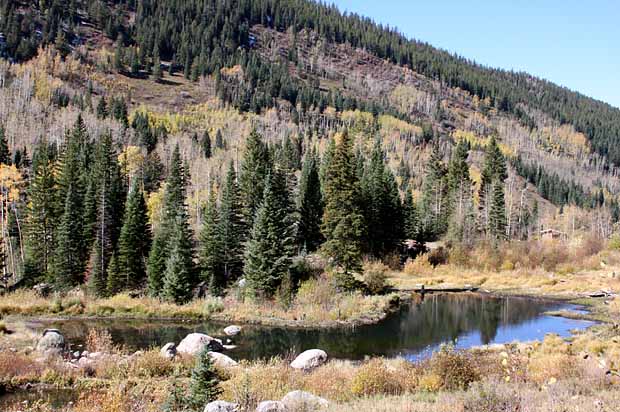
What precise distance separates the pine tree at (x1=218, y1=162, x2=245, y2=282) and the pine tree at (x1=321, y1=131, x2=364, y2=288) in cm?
838

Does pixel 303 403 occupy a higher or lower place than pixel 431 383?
lower

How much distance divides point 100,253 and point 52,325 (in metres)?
12.6

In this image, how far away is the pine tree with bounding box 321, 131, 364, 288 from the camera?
4506 cm

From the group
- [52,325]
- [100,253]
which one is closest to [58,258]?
[100,253]

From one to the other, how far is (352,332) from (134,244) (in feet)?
81.5

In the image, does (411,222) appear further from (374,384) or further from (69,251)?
(374,384)

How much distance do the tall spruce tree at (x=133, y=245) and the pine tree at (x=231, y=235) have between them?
8.09 m

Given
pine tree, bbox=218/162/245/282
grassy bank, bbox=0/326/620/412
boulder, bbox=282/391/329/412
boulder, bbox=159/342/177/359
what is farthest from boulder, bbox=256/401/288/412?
pine tree, bbox=218/162/245/282

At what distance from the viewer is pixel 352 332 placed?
35344mm

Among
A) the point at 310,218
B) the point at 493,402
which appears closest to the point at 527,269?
the point at 310,218

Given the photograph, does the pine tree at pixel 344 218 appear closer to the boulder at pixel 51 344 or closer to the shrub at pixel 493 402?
the boulder at pixel 51 344

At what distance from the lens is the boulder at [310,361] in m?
23.9

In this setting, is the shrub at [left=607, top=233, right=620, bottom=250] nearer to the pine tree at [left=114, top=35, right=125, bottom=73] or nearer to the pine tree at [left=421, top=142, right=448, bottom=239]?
the pine tree at [left=421, top=142, right=448, bottom=239]

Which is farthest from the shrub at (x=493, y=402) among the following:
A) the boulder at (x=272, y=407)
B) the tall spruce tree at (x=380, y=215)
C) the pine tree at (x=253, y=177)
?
the tall spruce tree at (x=380, y=215)
